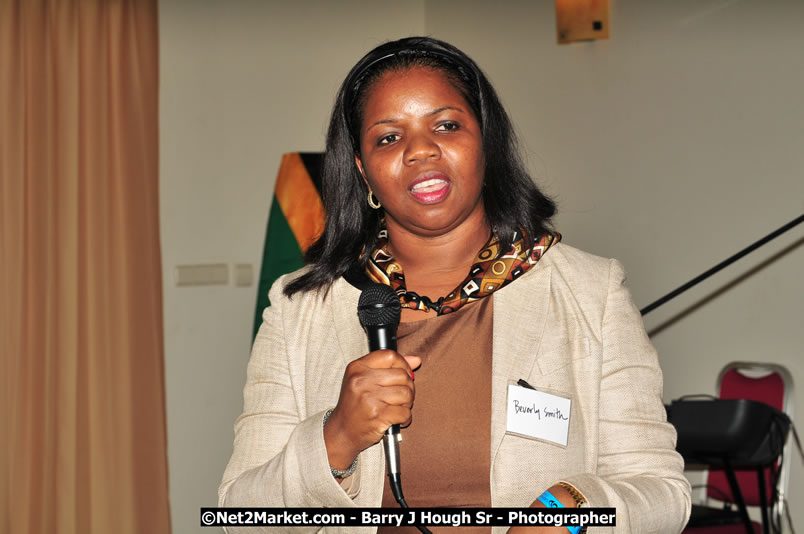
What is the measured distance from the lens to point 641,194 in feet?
14.4

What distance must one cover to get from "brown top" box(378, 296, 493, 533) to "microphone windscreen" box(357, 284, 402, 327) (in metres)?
0.19

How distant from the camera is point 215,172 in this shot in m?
5.08

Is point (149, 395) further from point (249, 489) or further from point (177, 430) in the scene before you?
point (249, 489)

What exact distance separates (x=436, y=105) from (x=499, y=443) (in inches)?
23.6

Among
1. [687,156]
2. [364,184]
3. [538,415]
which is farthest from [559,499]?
[687,156]

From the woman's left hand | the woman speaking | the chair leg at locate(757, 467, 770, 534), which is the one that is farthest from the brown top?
the chair leg at locate(757, 467, 770, 534)

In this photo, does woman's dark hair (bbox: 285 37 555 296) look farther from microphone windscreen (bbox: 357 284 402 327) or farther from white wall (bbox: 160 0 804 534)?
white wall (bbox: 160 0 804 534)

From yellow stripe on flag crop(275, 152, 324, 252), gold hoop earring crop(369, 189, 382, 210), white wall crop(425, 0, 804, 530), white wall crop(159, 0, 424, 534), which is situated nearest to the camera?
gold hoop earring crop(369, 189, 382, 210)

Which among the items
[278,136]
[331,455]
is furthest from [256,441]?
[278,136]

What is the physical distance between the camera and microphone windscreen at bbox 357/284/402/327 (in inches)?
55.4

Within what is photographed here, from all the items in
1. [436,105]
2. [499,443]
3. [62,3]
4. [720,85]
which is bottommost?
[499,443]

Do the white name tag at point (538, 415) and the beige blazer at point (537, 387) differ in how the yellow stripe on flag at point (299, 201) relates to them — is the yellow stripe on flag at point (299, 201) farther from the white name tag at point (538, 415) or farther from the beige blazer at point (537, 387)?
the white name tag at point (538, 415)

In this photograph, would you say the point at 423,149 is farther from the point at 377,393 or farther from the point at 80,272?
the point at 80,272

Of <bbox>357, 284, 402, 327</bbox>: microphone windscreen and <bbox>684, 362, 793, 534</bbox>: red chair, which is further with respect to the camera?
<bbox>684, 362, 793, 534</bbox>: red chair
